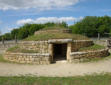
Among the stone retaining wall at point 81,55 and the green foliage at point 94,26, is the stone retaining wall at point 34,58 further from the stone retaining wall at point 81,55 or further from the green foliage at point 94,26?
the green foliage at point 94,26

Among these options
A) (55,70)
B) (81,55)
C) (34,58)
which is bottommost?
(55,70)

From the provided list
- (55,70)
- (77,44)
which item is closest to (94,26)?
(77,44)

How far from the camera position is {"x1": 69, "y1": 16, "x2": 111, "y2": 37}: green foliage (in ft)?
130

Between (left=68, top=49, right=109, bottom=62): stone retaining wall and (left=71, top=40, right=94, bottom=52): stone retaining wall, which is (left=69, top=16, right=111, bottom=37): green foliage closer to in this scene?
(left=71, top=40, right=94, bottom=52): stone retaining wall

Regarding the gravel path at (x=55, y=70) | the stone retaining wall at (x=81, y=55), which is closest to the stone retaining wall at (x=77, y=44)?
the stone retaining wall at (x=81, y=55)

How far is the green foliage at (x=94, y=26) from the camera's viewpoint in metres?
39.7

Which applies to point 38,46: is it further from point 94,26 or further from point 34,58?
point 94,26

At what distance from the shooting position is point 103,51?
10.8 meters

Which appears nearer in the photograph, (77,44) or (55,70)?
(55,70)

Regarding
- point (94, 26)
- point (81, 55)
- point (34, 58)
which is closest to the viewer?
point (34, 58)

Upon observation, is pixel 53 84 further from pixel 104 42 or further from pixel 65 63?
pixel 104 42

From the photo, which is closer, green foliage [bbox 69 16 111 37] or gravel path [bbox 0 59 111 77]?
gravel path [bbox 0 59 111 77]

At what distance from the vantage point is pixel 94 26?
1655 inches

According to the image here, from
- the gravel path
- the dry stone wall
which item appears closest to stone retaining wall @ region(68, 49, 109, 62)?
the gravel path
